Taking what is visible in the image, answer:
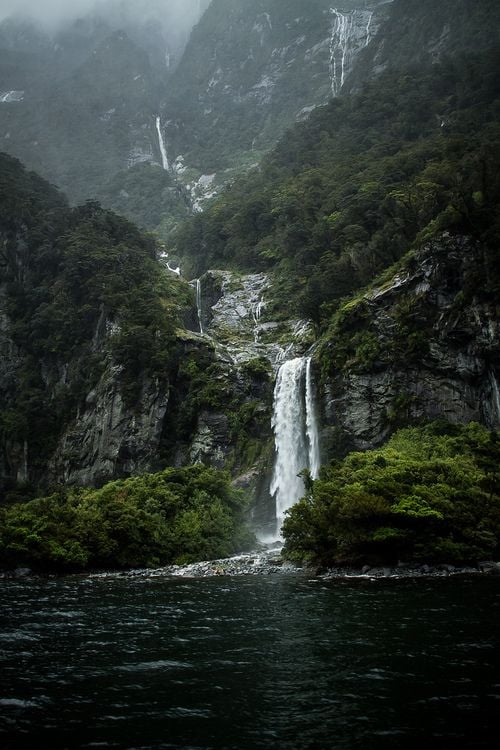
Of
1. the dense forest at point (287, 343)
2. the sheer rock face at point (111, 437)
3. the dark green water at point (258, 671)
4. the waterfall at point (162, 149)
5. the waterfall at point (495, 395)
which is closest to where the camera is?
the dark green water at point (258, 671)

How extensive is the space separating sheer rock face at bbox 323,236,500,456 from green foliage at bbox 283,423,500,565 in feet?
36.2

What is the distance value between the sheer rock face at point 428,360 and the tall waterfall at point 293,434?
1.72 metres

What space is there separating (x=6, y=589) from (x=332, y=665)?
14.8 metres

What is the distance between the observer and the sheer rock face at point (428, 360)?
114 ft

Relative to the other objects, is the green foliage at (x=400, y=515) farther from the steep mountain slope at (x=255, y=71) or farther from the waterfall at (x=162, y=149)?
the waterfall at (x=162, y=149)

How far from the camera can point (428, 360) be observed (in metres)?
A: 36.9

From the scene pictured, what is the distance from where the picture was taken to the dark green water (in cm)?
646

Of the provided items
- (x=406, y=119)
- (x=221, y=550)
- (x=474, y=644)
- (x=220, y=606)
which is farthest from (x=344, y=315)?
(x=406, y=119)

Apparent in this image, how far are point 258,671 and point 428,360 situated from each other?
3126 centimetres

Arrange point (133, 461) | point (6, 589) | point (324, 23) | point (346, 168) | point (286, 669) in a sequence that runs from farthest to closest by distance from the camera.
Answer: point (324, 23), point (346, 168), point (133, 461), point (6, 589), point (286, 669)

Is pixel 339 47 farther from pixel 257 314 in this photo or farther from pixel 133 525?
pixel 133 525

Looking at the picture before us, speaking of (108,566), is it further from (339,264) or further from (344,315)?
(339,264)

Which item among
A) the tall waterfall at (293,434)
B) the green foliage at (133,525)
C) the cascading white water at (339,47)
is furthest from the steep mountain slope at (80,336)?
the cascading white water at (339,47)

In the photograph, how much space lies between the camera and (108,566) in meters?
25.4
